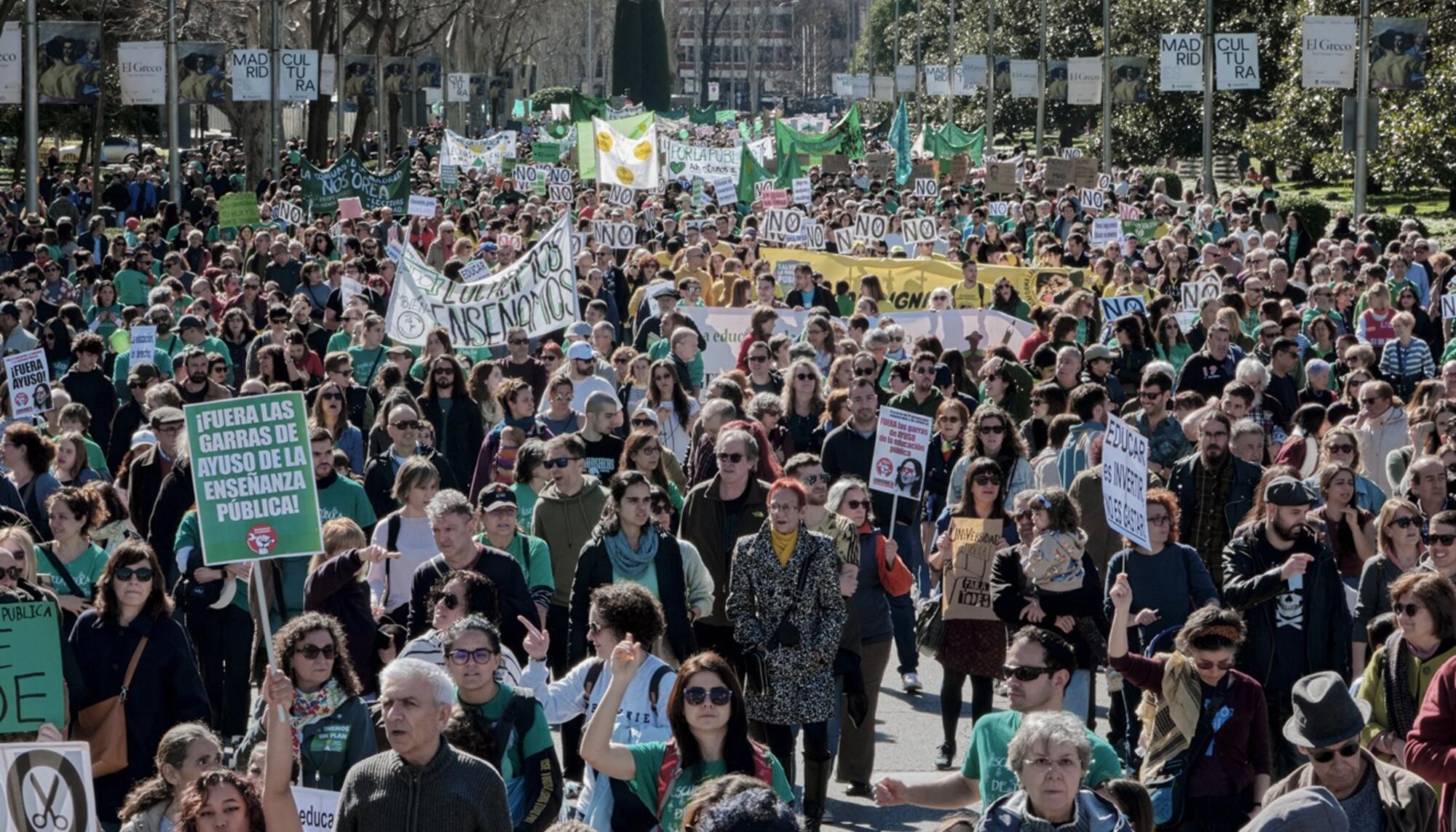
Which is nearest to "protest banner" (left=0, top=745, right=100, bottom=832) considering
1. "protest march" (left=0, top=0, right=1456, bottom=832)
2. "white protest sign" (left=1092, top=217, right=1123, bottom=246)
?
"protest march" (left=0, top=0, right=1456, bottom=832)

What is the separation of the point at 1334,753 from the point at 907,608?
4.90 metres

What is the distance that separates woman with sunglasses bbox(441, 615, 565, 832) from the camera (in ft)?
21.4

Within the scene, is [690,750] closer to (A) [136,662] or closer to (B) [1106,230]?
(A) [136,662]

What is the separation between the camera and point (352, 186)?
3059 centimetres

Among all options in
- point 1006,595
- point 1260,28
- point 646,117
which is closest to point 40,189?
point 646,117

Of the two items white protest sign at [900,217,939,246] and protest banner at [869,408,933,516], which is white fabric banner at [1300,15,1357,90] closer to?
white protest sign at [900,217,939,246]

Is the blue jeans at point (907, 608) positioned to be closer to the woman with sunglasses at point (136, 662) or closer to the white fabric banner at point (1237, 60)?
the woman with sunglasses at point (136, 662)

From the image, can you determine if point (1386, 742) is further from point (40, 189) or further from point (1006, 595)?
point (40, 189)

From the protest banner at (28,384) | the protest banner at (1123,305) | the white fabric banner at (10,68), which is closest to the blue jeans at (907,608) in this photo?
the protest banner at (28,384)

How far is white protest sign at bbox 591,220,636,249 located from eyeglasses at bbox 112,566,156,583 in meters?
15.8

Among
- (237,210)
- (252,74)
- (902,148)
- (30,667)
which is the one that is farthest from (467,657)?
(252,74)

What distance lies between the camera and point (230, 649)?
9.92m

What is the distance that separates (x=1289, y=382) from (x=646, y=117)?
1792 cm

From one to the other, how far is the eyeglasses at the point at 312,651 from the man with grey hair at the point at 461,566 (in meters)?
1.33
